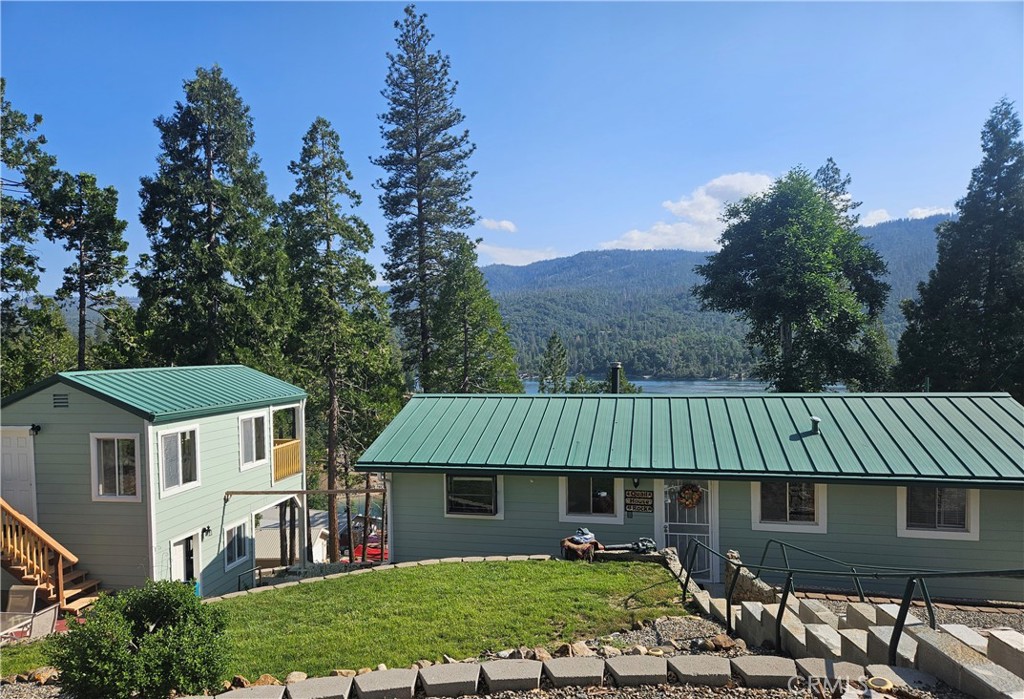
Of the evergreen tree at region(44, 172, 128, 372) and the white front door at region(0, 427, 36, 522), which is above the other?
the evergreen tree at region(44, 172, 128, 372)

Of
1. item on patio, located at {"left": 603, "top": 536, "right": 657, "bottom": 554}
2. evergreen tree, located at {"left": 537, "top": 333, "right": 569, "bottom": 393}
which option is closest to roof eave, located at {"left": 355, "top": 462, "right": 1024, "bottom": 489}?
item on patio, located at {"left": 603, "top": 536, "right": 657, "bottom": 554}

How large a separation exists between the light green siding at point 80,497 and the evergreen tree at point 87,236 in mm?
10624

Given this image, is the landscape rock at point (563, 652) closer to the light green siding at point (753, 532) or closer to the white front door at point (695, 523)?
the light green siding at point (753, 532)

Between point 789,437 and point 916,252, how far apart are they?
11145cm

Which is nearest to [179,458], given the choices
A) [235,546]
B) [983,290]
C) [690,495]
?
[235,546]

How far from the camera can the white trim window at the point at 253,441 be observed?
49.9ft

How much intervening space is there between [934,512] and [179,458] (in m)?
14.9

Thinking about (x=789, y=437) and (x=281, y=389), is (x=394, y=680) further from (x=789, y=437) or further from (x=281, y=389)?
(x=281, y=389)

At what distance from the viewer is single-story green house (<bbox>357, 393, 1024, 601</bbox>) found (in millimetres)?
9875

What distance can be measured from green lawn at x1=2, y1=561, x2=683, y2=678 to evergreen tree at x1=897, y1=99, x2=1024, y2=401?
68.7 feet

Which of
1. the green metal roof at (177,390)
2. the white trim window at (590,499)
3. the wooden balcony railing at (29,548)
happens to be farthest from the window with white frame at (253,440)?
the white trim window at (590,499)

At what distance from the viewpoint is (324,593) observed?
8883 mm

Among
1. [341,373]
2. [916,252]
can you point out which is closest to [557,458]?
[341,373]

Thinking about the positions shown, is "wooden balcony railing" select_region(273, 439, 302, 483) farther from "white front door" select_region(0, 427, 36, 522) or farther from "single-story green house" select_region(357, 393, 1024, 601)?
"single-story green house" select_region(357, 393, 1024, 601)
